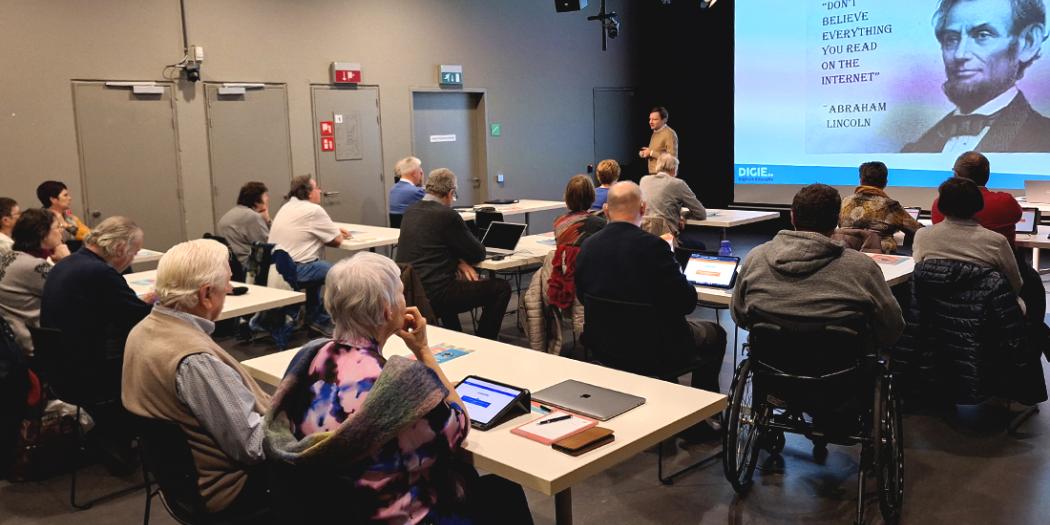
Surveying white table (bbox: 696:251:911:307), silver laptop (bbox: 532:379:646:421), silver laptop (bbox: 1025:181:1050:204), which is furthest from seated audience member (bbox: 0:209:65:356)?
silver laptop (bbox: 1025:181:1050:204)

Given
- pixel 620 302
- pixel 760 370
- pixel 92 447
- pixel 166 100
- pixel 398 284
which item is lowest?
pixel 92 447

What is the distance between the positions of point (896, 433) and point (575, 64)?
8.74 meters

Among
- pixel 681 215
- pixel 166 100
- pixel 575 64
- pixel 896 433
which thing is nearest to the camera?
pixel 896 433

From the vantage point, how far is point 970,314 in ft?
12.5

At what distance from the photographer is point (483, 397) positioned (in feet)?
8.01

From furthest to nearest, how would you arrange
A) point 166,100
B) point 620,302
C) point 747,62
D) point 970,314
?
point 747,62 → point 166,100 → point 970,314 → point 620,302

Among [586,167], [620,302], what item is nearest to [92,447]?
[620,302]

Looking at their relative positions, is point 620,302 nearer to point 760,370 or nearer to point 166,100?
point 760,370

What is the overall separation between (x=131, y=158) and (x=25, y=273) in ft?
12.5

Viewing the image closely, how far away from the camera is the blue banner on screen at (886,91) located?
26.9 ft

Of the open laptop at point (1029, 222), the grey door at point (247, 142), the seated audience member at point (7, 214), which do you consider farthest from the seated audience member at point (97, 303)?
the open laptop at point (1029, 222)

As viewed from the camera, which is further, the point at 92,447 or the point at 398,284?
the point at 92,447

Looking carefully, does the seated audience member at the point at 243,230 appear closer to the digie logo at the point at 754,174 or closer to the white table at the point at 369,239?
the white table at the point at 369,239

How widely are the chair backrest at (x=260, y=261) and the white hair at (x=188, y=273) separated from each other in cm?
332
